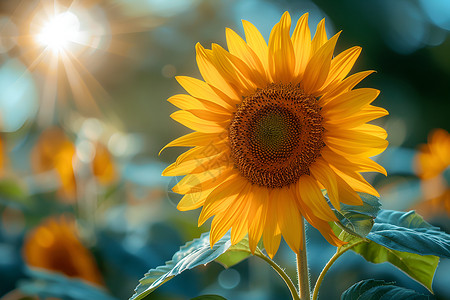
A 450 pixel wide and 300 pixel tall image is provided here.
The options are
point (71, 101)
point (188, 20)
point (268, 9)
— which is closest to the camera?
point (268, 9)

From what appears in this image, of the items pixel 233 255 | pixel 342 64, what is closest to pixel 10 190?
pixel 233 255

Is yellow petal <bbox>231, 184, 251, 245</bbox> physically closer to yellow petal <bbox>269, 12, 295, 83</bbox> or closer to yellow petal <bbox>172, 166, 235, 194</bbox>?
yellow petal <bbox>172, 166, 235, 194</bbox>

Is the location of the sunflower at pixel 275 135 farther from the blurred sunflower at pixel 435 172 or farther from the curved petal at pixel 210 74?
the blurred sunflower at pixel 435 172

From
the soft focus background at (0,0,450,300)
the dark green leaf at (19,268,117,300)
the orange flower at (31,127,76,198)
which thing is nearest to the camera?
the dark green leaf at (19,268,117,300)

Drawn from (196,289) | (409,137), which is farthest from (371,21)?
(196,289)

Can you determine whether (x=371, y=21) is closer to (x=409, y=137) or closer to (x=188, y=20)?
(x=409, y=137)

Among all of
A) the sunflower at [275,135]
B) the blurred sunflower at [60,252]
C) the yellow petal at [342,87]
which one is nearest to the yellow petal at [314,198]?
the sunflower at [275,135]

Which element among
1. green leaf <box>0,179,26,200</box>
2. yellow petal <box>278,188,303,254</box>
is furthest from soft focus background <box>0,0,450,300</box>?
yellow petal <box>278,188,303,254</box>
